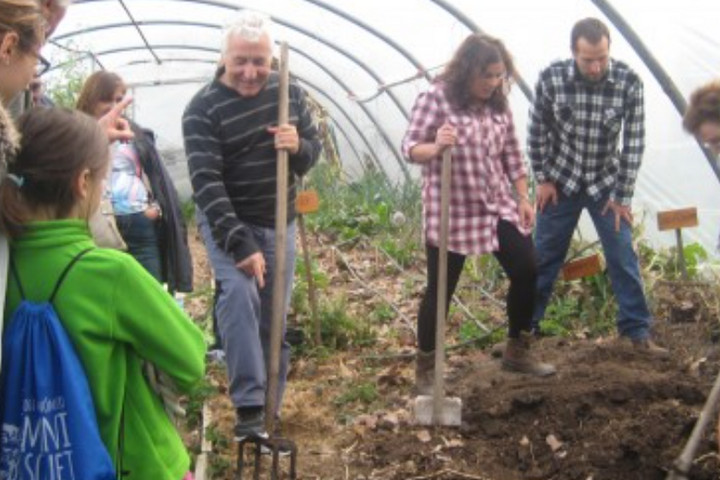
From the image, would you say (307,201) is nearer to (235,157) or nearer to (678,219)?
(235,157)

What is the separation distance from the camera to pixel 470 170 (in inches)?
172

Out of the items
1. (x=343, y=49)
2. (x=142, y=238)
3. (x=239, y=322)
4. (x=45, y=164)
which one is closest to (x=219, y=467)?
(x=239, y=322)

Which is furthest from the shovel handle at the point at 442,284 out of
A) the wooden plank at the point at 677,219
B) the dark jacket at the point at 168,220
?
the wooden plank at the point at 677,219

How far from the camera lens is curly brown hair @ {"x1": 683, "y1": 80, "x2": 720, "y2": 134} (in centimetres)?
317

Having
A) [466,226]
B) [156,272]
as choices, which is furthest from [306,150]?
[156,272]

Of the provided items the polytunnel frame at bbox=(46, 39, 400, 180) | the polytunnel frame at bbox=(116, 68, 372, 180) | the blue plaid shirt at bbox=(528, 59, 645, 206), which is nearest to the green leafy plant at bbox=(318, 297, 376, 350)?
the blue plaid shirt at bbox=(528, 59, 645, 206)

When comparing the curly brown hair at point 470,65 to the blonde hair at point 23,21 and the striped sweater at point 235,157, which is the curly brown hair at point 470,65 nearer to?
the striped sweater at point 235,157

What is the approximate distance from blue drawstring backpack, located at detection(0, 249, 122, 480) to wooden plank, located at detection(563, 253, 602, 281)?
387 centimetres

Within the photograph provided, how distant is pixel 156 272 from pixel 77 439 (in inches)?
111

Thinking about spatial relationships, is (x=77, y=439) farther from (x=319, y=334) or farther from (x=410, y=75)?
(x=410, y=75)

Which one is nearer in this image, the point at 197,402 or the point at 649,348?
the point at 197,402

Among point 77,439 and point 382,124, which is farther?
point 382,124

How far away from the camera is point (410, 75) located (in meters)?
10.0

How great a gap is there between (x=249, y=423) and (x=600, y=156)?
266 cm
